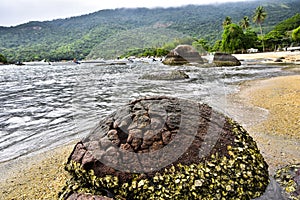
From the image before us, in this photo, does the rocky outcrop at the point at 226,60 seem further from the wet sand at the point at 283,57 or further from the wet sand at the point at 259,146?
the wet sand at the point at 259,146

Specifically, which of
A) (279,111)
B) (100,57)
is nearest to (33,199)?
(279,111)

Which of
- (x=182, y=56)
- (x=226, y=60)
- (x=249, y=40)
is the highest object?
(x=249, y=40)

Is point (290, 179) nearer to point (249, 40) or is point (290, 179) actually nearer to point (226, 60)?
point (226, 60)

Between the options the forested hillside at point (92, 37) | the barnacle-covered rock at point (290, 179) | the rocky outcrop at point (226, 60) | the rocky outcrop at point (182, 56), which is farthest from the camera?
the forested hillside at point (92, 37)

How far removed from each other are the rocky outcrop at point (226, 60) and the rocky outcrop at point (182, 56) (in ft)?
26.6

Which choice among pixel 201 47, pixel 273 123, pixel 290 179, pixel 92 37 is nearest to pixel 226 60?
pixel 273 123

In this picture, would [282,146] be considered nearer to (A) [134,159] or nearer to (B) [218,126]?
(B) [218,126]

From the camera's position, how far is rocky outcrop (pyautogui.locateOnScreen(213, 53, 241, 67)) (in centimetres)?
3383

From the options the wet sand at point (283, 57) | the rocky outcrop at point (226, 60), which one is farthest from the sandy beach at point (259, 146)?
the wet sand at point (283, 57)

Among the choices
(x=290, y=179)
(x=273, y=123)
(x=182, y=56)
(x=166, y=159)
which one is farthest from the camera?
(x=182, y=56)

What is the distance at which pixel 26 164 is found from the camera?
4.64 meters

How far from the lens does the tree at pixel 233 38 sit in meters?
66.2

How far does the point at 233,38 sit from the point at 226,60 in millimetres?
37579

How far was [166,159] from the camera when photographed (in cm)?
297
